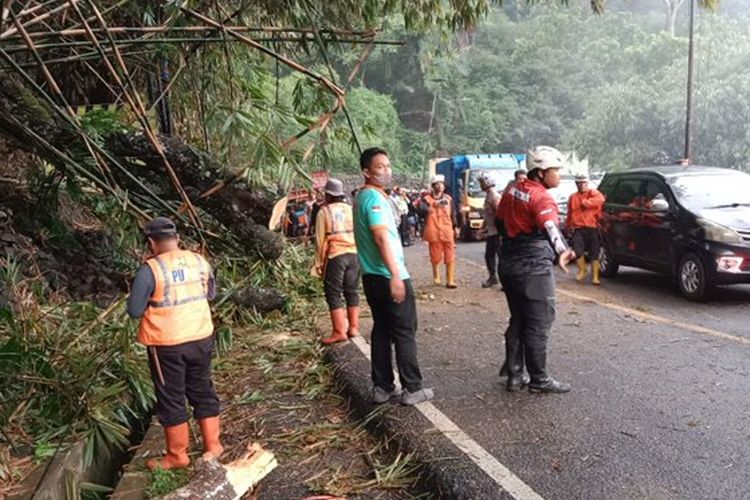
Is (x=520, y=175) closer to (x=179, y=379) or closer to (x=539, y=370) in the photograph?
(x=539, y=370)

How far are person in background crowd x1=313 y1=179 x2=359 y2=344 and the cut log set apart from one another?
257 cm

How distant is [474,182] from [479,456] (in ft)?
57.3

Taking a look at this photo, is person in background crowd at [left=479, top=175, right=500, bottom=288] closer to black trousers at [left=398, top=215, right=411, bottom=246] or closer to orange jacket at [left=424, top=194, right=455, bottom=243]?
orange jacket at [left=424, top=194, right=455, bottom=243]

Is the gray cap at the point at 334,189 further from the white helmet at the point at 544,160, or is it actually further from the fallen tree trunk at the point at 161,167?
the white helmet at the point at 544,160

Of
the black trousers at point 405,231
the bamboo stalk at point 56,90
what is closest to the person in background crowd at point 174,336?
the bamboo stalk at point 56,90

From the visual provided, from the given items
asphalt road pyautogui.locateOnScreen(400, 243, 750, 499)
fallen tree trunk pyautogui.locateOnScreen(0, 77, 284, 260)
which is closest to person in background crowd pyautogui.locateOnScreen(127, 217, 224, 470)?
asphalt road pyautogui.locateOnScreen(400, 243, 750, 499)

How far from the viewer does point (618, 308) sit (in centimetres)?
827

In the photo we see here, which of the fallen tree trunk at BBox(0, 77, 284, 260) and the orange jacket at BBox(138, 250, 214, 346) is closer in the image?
the orange jacket at BBox(138, 250, 214, 346)

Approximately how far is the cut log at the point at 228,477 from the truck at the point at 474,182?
16351 mm

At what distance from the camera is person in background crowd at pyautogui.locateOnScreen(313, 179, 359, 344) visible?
21.5ft

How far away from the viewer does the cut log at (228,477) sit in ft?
11.8

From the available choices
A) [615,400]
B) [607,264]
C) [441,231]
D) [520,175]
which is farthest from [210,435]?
[607,264]

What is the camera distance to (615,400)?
4.65 metres

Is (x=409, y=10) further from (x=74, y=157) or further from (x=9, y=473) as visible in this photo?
(x=9, y=473)
